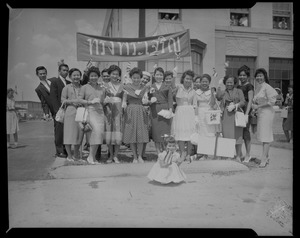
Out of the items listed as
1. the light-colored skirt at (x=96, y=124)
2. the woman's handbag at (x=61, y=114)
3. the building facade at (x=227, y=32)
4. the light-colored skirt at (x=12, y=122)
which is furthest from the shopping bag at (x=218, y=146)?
the light-colored skirt at (x=12, y=122)

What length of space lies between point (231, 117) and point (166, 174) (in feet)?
3.65

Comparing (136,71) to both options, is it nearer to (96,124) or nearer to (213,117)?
(96,124)

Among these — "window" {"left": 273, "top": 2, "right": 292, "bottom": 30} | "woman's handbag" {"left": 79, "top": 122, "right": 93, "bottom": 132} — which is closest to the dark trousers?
"woman's handbag" {"left": 79, "top": 122, "right": 93, "bottom": 132}

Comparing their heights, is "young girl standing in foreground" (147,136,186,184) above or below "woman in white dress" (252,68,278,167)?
below

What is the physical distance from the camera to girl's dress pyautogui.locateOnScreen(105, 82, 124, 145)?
3.80 metres

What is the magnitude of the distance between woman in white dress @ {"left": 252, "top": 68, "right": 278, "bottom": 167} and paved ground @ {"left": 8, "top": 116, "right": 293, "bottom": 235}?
0.36 ft

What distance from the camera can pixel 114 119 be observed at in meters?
3.81

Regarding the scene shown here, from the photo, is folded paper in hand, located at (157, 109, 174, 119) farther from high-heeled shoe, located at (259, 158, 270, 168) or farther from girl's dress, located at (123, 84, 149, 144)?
high-heeled shoe, located at (259, 158, 270, 168)

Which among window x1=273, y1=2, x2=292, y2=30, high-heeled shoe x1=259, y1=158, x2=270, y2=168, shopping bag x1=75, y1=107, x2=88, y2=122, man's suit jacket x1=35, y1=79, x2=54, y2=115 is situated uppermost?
window x1=273, y1=2, x2=292, y2=30

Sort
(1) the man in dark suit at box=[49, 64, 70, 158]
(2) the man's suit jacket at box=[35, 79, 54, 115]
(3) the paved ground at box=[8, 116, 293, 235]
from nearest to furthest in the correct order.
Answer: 1. (3) the paved ground at box=[8, 116, 293, 235]
2. (2) the man's suit jacket at box=[35, 79, 54, 115]
3. (1) the man in dark suit at box=[49, 64, 70, 158]

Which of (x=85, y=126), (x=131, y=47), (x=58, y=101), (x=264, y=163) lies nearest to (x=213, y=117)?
(x=264, y=163)

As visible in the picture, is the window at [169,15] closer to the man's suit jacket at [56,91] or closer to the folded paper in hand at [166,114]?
the folded paper in hand at [166,114]

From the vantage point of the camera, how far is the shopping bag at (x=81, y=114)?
11.6 ft

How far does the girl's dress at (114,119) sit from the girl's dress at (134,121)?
7cm
